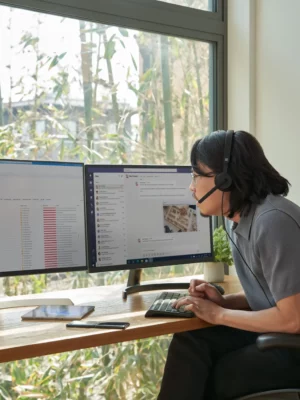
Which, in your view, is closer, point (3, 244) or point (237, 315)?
point (237, 315)

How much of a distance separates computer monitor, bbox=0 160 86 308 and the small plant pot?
54 centimetres

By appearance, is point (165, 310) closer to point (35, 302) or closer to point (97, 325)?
point (97, 325)

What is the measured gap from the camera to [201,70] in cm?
267

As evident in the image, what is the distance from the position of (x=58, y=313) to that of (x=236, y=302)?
1.96 ft

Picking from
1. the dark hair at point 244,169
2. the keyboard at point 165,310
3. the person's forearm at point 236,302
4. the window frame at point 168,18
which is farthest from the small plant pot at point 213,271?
the window frame at point 168,18

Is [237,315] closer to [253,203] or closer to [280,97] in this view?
[253,203]

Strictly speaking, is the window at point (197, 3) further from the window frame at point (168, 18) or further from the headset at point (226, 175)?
the headset at point (226, 175)

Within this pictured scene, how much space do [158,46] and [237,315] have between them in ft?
4.74

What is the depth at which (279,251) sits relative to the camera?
1.46 m

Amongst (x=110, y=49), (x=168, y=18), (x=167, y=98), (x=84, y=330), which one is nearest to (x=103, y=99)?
(x=110, y=49)

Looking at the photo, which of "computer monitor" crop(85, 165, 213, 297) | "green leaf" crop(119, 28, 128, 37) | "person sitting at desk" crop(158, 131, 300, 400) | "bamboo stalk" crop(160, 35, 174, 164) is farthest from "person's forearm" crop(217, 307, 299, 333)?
"green leaf" crop(119, 28, 128, 37)

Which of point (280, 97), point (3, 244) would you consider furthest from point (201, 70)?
point (3, 244)

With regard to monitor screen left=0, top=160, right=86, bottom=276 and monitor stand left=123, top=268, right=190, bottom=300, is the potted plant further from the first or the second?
monitor screen left=0, top=160, right=86, bottom=276

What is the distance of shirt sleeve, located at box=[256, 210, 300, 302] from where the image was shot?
1438mm
